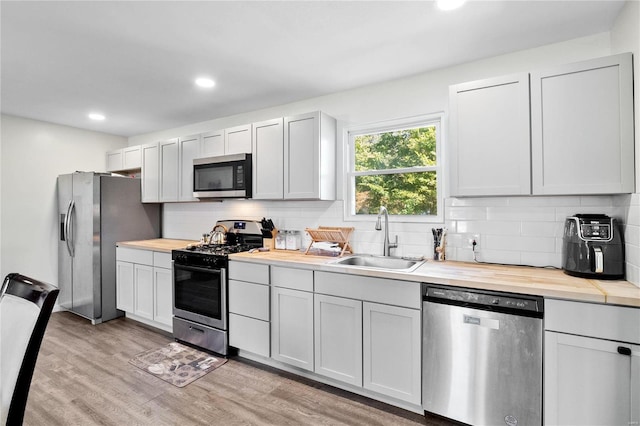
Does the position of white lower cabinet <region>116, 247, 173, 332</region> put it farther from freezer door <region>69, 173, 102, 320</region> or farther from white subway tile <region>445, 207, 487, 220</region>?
white subway tile <region>445, 207, 487, 220</region>

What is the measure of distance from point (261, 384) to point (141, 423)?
82 centimetres

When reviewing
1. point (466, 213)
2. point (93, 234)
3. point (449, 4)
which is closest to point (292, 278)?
point (466, 213)

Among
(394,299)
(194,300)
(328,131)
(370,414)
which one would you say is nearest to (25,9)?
(328,131)

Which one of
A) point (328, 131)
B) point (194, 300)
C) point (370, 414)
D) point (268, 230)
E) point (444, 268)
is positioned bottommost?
point (370, 414)

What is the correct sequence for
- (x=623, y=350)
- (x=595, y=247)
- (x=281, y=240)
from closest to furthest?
(x=623, y=350)
(x=595, y=247)
(x=281, y=240)

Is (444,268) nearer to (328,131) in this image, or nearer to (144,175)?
(328,131)

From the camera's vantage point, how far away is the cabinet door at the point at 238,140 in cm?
329

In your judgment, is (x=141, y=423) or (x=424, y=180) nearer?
(x=141, y=423)

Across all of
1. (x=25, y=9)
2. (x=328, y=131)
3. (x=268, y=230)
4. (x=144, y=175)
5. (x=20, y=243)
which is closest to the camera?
(x=25, y=9)

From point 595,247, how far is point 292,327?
2.08m

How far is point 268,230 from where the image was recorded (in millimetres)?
3340

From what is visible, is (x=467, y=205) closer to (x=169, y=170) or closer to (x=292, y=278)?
(x=292, y=278)

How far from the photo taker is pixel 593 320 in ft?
5.11

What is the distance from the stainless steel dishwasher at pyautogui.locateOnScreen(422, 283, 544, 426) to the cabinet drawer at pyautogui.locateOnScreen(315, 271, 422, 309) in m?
0.08
